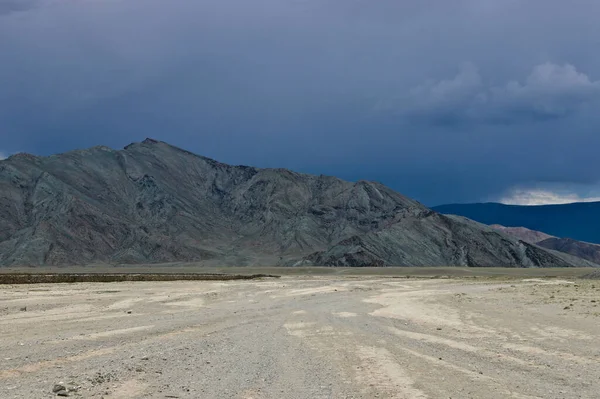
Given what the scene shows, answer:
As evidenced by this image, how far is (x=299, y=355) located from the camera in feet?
52.3

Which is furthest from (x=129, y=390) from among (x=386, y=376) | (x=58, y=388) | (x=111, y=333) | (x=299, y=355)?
(x=111, y=333)

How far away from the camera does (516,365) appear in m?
14.7

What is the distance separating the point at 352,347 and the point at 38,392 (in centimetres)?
954

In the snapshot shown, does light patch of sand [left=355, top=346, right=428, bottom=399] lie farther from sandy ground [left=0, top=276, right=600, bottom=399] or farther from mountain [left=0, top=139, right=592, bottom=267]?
mountain [left=0, top=139, right=592, bottom=267]

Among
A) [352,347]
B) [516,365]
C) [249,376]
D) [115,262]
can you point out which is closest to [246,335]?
[352,347]

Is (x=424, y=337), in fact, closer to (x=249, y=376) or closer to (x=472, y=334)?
(x=472, y=334)

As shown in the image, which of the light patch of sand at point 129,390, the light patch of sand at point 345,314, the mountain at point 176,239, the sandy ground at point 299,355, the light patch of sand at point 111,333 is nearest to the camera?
the light patch of sand at point 129,390

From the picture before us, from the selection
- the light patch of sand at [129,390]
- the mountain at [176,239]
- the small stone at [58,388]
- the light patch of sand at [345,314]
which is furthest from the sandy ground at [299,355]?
the mountain at [176,239]

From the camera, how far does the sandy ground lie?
11.6 metres

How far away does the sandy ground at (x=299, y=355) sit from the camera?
11.6m

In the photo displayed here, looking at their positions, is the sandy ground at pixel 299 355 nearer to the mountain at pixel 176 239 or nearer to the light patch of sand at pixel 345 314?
the light patch of sand at pixel 345 314

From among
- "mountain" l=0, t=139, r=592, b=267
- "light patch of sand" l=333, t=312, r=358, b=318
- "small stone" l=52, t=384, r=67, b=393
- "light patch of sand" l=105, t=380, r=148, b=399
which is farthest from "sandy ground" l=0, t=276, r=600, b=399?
"mountain" l=0, t=139, r=592, b=267

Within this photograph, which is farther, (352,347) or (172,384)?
(352,347)

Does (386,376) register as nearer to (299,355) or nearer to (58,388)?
(299,355)
